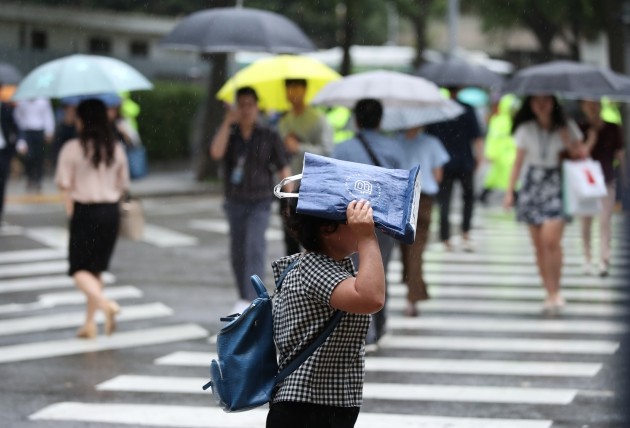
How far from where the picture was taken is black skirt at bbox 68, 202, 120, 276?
377 inches

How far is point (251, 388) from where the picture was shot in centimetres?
432

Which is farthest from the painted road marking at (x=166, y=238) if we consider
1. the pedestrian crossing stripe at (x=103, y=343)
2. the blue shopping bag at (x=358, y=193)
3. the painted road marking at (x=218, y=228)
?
the blue shopping bag at (x=358, y=193)

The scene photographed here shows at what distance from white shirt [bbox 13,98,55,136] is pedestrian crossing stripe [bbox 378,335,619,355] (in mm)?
13924

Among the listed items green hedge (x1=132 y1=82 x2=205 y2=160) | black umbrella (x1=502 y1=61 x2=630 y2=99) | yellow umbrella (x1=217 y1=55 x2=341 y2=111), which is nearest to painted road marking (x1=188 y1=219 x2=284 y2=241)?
yellow umbrella (x1=217 y1=55 x2=341 y2=111)

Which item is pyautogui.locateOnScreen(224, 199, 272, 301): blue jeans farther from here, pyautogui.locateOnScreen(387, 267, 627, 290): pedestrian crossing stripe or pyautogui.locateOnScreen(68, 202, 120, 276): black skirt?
pyautogui.locateOnScreen(387, 267, 627, 290): pedestrian crossing stripe

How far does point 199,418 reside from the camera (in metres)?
7.19

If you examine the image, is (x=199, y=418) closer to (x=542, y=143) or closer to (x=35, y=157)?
(x=542, y=143)

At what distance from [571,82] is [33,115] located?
13.0 metres

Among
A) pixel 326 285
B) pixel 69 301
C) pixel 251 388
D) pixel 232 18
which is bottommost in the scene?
pixel 69 301

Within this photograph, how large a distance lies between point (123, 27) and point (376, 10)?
1934 centimetres

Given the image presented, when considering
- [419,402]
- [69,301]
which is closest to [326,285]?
[419,402]

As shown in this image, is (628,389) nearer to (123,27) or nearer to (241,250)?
(241,250)

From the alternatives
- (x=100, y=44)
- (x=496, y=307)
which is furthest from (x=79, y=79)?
(x=100, y=44)

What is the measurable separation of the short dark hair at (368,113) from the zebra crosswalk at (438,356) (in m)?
1.57
